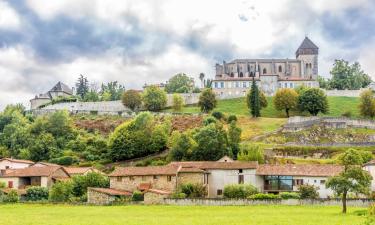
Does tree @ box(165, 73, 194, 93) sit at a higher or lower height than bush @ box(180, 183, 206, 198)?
higher

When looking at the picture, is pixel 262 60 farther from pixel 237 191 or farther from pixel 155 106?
pixel 237 191

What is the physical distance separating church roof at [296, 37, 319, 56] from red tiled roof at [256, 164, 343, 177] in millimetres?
119905

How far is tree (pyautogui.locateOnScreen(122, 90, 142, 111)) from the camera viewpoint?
15250 centimetres

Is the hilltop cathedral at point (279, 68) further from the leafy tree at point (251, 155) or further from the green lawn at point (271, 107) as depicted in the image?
the leafy tree at point (251, 155)

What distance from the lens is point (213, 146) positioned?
308 ft

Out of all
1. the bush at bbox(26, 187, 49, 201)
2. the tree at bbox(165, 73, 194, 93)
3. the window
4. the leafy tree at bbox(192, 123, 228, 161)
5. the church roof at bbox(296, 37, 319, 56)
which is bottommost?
the bush at bbox(26, 187, 49, 201)

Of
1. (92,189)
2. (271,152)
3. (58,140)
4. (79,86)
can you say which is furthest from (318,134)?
(79,86)

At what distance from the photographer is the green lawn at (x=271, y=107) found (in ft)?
467

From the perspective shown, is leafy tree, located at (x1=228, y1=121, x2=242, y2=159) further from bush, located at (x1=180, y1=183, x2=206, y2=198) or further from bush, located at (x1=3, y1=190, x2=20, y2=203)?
bush, located at (x1=3, y1=190, x2=20, y2=203)

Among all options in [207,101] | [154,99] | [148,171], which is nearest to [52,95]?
[154,99]

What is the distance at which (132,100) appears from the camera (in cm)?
15238

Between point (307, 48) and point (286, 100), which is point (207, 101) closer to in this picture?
point (286, 100)

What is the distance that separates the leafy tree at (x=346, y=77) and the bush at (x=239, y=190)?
360 ft

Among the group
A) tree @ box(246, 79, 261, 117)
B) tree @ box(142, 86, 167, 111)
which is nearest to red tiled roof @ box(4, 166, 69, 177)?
tree @ box(246, 79, 261, 117)
